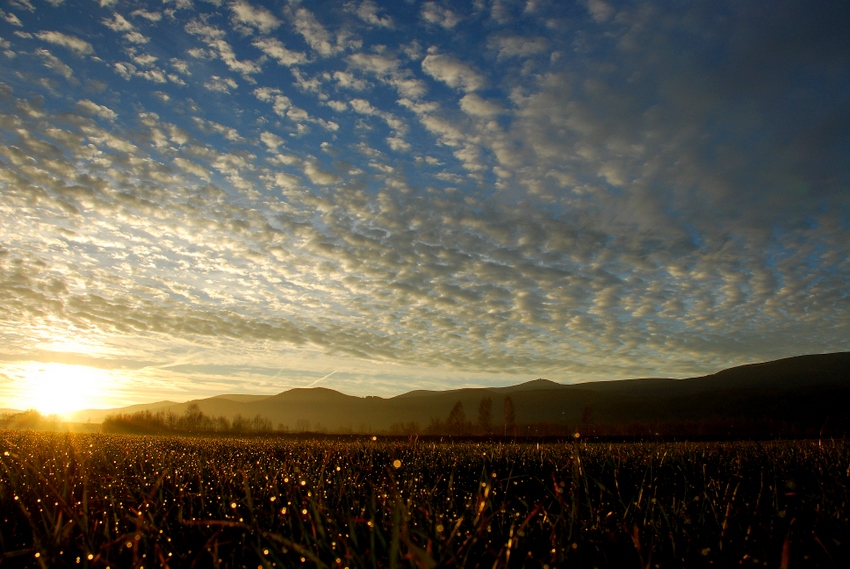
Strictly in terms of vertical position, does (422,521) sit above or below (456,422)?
above

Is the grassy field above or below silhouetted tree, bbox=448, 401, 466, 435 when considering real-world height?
above

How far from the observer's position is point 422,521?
2.84 meters

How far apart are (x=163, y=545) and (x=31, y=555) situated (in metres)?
0.83

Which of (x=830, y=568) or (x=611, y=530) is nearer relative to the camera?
(x=830, y=568)

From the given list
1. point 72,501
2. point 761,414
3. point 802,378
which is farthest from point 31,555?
point 802,378

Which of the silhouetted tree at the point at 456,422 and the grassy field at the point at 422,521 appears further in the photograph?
the silhouetted tree at the point at 456,422

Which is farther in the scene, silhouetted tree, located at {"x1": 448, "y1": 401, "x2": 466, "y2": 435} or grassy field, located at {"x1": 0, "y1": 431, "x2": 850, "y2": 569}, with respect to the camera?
silhouetted tree, located at {"x1": 448, "y1": 401, "x2": 466, "y2": 435}

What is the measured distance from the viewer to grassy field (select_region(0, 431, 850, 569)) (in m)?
2.32

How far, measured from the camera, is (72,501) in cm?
398

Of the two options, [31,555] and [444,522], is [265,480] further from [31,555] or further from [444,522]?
[444,522]

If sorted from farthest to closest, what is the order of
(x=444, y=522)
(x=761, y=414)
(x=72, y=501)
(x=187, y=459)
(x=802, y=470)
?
1. (x=761, y=414)
2. (x=187, y=459)
3. (x=802, y=470)
4. (x=72, y=501)
5. (x=444, y=522)

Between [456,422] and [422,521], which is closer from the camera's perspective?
[422,521]

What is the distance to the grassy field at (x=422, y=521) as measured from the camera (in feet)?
7.61

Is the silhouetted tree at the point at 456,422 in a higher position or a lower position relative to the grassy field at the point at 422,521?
lower
